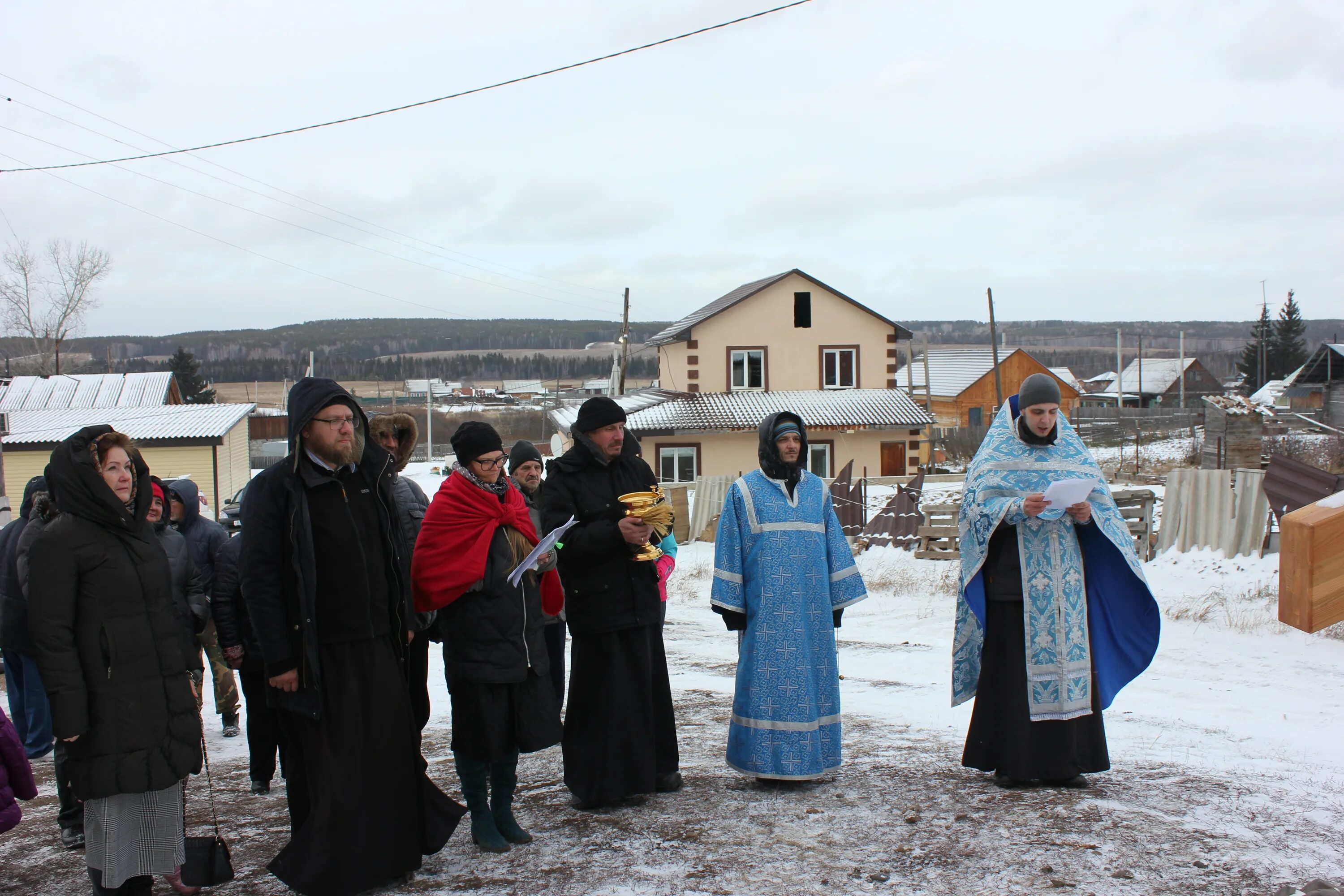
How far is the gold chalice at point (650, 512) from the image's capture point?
4371 mm

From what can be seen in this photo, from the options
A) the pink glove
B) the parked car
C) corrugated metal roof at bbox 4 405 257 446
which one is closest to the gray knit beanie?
the pink glove

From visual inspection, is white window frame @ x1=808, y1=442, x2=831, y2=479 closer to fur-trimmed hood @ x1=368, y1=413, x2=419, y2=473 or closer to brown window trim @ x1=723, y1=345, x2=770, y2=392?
brown window trim @ x1=723, y1=345, x2=770, y2=392

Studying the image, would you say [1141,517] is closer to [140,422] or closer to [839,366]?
[839,366]

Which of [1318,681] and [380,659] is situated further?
[1318,681]

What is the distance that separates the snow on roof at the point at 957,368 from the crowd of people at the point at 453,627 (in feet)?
180

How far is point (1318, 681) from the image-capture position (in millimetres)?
6336

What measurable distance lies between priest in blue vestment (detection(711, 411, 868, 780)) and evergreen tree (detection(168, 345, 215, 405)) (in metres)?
59.5

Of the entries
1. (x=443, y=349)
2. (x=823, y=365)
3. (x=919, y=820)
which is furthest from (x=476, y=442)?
(x=443, y=349)

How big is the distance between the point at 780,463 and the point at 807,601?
0.67 meters

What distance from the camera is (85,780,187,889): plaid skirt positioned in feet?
10.9

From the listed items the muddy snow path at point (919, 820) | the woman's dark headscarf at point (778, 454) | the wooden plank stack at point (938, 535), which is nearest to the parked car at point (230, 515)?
the wooden plank stack at point (938, 535)

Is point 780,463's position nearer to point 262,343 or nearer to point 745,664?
point 745,664

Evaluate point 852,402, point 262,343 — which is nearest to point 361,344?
point 262,343

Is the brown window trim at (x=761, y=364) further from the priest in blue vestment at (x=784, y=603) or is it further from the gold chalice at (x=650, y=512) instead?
the gold chalice at (x=650, y=512)
